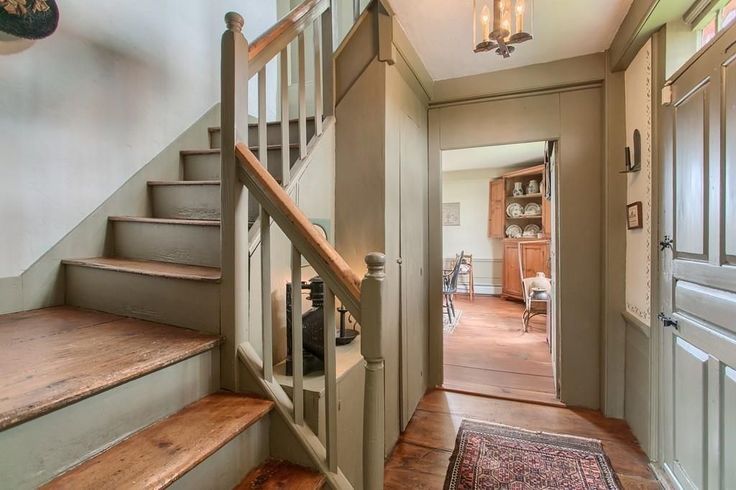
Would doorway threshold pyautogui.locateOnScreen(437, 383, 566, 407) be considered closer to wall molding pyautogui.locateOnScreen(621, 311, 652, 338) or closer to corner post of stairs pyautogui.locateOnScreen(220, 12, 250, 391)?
wall molding pyautogui.locateOnScreen(621, 311, 652, 338)

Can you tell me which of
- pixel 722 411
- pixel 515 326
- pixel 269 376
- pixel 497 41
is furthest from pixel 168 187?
pixel 515 326

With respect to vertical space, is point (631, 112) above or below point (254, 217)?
Answer: above

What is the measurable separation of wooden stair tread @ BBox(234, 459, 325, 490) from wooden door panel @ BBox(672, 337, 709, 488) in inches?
64.7

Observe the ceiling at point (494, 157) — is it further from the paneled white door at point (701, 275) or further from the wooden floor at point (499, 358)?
the paneled white door at point (701, 275)

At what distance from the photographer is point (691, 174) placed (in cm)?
155

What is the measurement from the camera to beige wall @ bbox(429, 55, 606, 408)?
250 centimetres

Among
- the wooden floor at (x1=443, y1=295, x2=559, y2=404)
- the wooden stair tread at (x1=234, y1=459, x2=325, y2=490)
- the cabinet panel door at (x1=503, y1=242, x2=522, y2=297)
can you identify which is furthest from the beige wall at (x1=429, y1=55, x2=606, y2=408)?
the cabinet panel door at (x1=503, y1=242, x2=522, y2=297)

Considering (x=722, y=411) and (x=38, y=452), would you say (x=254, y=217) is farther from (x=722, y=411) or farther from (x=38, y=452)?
(x=722, y=411)

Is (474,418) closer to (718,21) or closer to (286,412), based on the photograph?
(286,412)

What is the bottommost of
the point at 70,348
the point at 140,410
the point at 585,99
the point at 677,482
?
the point at 677,482

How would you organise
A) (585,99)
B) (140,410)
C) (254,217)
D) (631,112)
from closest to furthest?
(140,410) < (254,217) < (631,112) < (585,99)

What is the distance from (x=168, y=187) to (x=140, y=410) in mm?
1425

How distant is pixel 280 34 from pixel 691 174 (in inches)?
77.7

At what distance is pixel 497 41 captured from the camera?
4.97 feet
